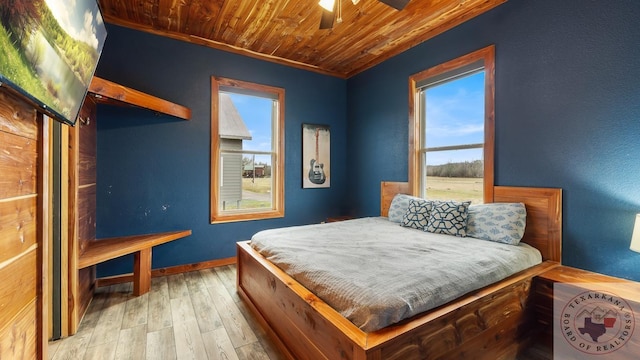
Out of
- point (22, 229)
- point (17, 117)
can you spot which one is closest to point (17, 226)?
point (22, 229)

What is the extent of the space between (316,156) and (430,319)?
3098 mm

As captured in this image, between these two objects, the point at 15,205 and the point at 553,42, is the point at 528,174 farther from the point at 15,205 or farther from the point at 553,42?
the point at 15,205

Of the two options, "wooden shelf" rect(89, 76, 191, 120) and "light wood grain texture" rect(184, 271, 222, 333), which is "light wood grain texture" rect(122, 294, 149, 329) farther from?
"wooden shelf" rect(89, 76, 191, 120)

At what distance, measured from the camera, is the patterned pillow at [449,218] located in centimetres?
244

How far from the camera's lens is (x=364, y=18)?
9.16 ft

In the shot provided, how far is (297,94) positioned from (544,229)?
10.7ft

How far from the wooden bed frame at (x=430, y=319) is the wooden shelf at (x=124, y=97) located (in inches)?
64.5

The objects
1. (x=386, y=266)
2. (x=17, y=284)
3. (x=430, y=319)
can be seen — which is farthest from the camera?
(x=386, y=266)

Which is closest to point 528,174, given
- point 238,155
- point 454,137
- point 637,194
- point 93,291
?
point 637,194

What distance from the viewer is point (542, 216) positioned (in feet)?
7.31

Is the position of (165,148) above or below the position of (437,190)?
above

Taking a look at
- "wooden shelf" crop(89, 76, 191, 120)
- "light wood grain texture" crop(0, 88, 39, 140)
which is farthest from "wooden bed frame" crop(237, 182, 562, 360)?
"wooden shelf" crop(89, 76, 191, 120)

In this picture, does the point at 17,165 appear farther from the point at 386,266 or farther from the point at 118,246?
the point at 386,266

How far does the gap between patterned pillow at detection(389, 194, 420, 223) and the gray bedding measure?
0.50 m
